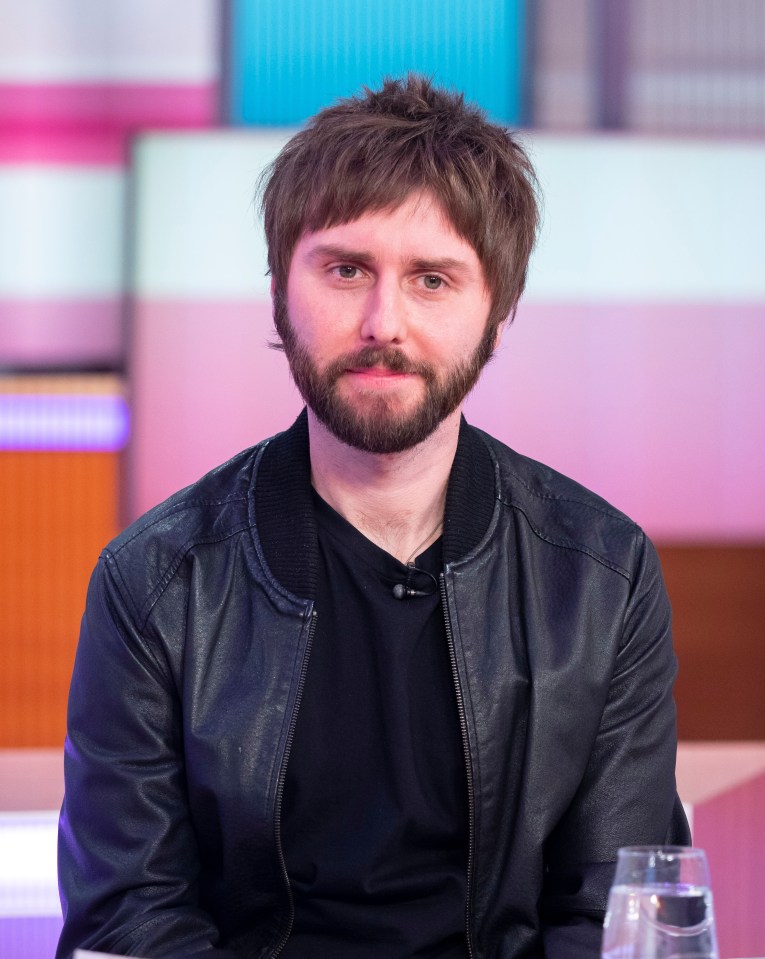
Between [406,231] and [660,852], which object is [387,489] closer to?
[406,231]

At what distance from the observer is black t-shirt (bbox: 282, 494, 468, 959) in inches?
45.8

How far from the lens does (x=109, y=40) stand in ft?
9.85

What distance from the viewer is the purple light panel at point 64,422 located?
2.91m

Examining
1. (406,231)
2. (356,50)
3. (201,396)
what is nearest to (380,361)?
(406,231)

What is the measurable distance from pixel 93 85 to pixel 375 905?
236 cm

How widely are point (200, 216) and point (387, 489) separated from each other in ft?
5.90

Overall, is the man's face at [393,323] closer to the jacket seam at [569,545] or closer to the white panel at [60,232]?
the jacket seam at [569,545]

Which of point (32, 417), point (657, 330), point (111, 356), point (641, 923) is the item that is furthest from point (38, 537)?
point (641, 923)

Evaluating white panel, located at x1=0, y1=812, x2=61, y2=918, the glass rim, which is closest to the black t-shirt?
the glass rim

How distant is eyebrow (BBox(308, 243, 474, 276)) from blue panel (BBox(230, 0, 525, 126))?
1.82 meters

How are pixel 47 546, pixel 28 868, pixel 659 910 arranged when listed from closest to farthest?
pixel 659 910 → pixel 28 868 → pixel 47 546

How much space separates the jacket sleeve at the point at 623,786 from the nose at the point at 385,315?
0.33 metres

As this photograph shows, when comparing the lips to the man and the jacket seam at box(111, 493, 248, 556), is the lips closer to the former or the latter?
the man

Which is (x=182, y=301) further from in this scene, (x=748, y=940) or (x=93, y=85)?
(x=748, y=940)
